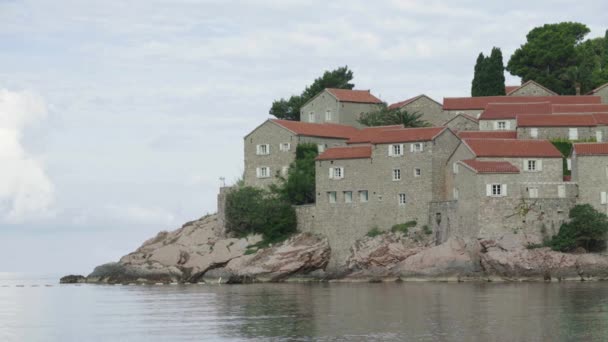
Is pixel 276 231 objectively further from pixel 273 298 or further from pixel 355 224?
pixel 273 298

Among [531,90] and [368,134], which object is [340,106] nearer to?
[368,134]

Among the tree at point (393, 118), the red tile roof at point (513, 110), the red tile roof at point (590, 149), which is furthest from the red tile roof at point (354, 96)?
the red tile roof at point (590, 149)

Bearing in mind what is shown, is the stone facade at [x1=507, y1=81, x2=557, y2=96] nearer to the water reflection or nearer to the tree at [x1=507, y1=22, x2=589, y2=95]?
the tree at [x1=507, y1=22, x2=589, y2=95]

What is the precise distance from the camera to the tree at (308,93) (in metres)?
113

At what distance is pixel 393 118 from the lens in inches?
3893

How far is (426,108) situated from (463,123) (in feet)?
17.4

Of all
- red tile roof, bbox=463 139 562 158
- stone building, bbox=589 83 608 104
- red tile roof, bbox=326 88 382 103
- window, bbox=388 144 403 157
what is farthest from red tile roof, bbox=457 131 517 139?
red tile roof, bbox=326 88 382 103

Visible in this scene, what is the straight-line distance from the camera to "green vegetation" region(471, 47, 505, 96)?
350 feet

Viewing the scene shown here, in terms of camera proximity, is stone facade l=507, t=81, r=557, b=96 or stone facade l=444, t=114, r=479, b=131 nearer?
stone facade l=444, t=114, r=479, b=131

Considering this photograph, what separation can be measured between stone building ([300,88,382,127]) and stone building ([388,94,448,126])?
3282mm

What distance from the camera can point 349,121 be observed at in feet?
342

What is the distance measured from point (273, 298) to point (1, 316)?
15.4 meters

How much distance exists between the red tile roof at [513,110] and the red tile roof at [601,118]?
4.65 metres

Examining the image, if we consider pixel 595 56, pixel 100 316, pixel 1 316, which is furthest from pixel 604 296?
pixel 595 56
